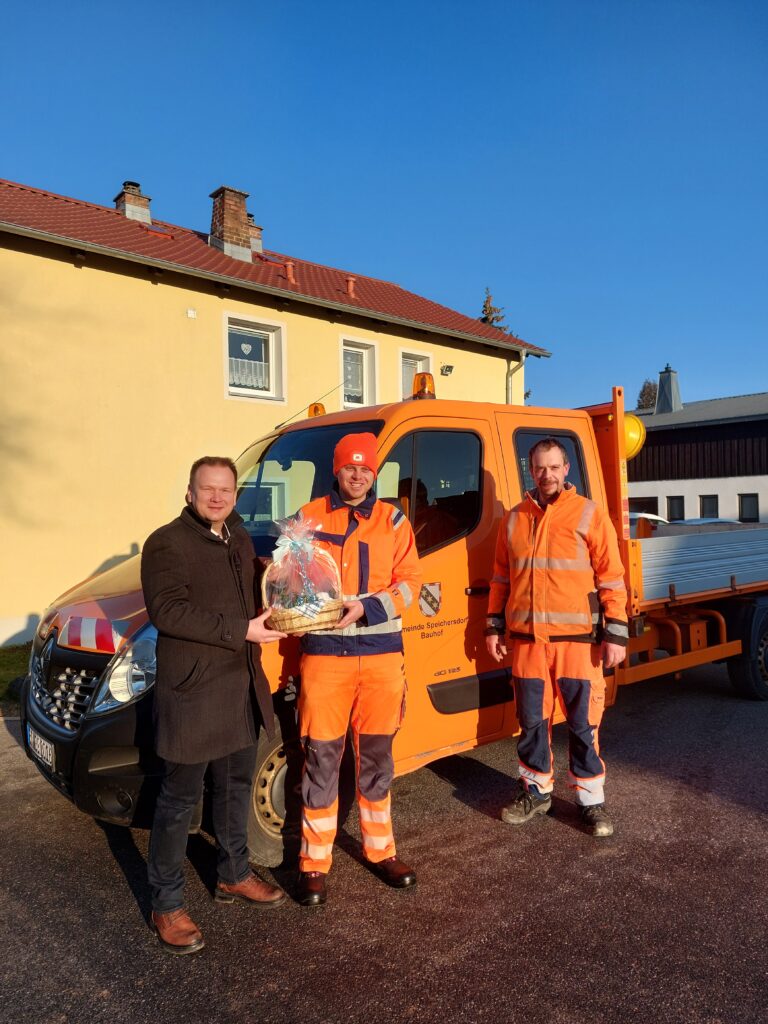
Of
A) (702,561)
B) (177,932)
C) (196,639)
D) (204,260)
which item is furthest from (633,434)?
(204,260)

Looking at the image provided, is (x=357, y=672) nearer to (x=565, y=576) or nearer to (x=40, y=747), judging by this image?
(x=565, y=576)

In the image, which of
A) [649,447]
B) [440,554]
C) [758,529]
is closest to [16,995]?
[440,554]

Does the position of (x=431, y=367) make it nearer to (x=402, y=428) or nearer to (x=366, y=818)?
(x=402, y=428)

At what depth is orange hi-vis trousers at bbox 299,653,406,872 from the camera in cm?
324

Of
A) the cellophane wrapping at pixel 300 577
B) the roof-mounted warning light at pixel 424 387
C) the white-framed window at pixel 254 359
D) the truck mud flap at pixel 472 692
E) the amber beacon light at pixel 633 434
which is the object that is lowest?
the truck mud flap at pixel 472 692

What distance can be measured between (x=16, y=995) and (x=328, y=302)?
12020mm

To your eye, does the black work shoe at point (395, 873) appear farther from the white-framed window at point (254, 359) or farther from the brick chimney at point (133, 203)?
the brick chimney at point (133, 203)

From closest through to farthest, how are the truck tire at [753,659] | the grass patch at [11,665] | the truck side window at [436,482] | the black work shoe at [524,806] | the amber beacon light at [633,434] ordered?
the truck side window at [436,482]
the black work shoe at [524,806]
the amber beacon light at [633,434]
the truck tire at [753,659]
the grass patch at [11,665]

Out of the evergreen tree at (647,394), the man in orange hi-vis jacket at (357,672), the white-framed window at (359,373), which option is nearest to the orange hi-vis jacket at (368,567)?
the man in orange hi-vis jacket at (357,672)

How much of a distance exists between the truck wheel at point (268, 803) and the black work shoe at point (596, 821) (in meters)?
1.58

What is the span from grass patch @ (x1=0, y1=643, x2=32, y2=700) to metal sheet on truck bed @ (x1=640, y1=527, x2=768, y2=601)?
18.9 feet

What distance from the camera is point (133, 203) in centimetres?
1438

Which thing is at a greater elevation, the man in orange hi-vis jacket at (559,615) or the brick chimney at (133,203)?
the brick chimney at (133,203)

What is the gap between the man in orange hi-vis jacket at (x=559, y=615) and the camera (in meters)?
3.86
